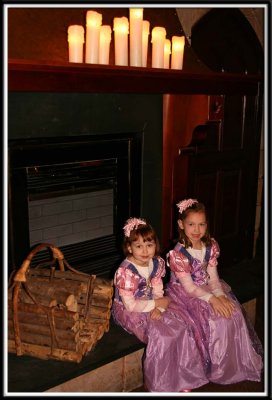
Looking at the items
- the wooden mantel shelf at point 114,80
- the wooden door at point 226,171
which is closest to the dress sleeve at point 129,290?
the wooden door at point 226,171

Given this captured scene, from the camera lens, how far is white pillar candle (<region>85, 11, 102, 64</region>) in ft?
7.16

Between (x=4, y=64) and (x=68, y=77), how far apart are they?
1.26 ft

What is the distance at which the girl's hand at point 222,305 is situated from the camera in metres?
2.19

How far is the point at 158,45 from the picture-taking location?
2.41m

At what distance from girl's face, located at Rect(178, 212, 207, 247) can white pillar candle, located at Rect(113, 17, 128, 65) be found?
0.91m

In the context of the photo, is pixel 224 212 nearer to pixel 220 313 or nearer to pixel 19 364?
pixel 220 313

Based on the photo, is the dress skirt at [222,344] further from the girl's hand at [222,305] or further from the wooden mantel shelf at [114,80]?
→ the wooden mantel shelf at [114,80]

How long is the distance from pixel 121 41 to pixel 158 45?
0.23 m

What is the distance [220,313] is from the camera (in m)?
2.19

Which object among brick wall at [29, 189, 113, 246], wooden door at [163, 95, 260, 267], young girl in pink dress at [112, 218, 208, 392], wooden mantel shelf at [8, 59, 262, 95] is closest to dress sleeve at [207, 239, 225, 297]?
young girl in pink dress at [112, 218, 208, 392]

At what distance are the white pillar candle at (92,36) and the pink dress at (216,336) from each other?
111 centimetres

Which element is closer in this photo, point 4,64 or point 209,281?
point 4,64

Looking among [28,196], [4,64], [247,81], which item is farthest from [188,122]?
[4,64]

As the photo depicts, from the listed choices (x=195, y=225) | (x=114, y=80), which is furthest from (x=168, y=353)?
(x=114, y=80)
